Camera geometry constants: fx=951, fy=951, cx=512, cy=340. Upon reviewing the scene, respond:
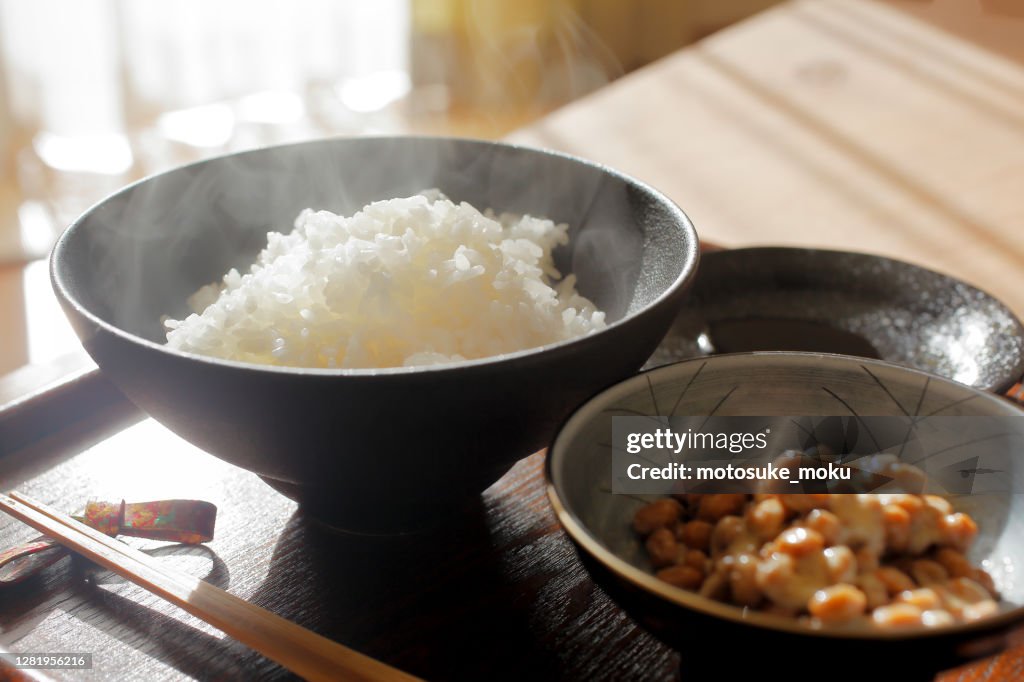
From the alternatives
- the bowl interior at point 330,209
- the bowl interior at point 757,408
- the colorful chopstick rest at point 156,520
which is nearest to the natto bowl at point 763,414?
the bowl interior at point 757,408

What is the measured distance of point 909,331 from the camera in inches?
53.2

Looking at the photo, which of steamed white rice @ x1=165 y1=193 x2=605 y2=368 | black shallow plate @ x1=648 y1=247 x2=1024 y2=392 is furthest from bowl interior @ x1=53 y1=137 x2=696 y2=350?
black shallow plate @ x1=648 y1=247 x2=1024 y2=392

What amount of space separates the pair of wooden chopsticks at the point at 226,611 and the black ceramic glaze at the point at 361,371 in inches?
4.6

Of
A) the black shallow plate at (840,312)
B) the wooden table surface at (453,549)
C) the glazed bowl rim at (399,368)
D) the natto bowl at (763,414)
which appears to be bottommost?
the wooden table surface at (453,549)

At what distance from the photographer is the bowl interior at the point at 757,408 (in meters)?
0.76

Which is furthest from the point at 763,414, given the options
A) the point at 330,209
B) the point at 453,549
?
the point at 330,209

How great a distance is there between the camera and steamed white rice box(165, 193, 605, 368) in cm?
91

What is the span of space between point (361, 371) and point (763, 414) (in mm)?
390

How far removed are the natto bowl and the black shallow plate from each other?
0.43m

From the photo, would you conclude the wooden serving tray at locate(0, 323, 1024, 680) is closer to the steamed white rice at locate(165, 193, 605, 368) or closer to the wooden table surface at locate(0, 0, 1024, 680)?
the wooden table surface at locate(0, 0, 1024, 680)

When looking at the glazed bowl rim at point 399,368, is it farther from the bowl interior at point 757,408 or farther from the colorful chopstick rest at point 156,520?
the colorful chopstick rest at point 156,520

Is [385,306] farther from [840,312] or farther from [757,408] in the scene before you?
[840,312]

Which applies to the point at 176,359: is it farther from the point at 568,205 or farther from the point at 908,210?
the point at 908,210

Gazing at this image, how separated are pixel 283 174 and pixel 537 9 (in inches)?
192
